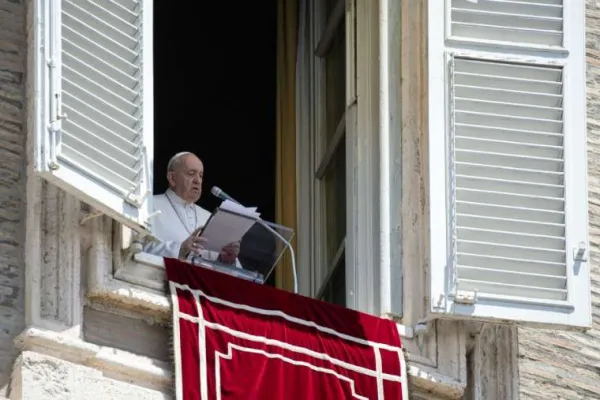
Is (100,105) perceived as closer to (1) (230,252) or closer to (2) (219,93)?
(1) (230,252)

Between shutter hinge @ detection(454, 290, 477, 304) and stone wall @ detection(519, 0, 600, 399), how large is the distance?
1.95 feet

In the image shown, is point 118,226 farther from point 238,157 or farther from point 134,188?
point 238,157

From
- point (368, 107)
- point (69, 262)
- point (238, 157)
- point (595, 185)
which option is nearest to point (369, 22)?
point (368, 107)

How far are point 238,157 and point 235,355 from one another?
4112 millimetres

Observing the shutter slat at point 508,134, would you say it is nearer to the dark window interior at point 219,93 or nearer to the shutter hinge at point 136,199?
the shutter hinge at point 136,199

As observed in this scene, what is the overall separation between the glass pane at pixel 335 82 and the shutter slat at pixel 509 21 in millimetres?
1003

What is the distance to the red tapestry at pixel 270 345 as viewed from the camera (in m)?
10.8

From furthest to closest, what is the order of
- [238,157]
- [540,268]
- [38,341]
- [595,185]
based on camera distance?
[238,157]
[595,185]
[540,268]
[38,341]

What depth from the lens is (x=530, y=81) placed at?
38.2ft

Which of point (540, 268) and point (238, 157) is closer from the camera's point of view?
point (540, 268)

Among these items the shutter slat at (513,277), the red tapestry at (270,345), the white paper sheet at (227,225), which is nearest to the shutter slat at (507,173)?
the shutter slat at (513,277)

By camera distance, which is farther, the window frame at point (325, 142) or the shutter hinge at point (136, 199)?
the window frame at point (325, 142)

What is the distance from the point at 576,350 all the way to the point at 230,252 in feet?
4.62

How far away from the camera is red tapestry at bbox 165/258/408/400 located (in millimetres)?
10828
